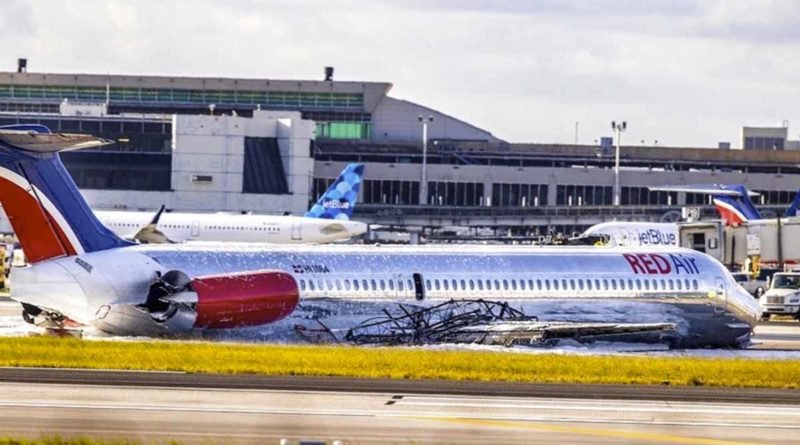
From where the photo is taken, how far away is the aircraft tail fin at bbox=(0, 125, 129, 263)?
141ft

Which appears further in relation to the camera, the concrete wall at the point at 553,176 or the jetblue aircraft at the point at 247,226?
the concrete wall at the point at 553,176

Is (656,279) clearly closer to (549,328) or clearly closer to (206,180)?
(549,328)

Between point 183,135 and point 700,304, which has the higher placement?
point 183,135

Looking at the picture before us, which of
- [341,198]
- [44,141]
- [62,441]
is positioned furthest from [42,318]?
[341,198]

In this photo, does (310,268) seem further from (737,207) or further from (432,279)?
(737,207)

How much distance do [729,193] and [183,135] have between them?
34.6 m

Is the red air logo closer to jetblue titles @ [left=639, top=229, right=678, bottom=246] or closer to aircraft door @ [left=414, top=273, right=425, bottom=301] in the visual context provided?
aircraft door @ [left=414, top=273, right=425, bottom=301]

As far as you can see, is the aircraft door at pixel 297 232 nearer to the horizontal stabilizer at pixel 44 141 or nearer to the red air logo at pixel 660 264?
the red air logo at pixel 660 264

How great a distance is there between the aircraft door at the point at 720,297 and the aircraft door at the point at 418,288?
375 inches

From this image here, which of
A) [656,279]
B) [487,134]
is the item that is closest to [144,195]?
[487,134]

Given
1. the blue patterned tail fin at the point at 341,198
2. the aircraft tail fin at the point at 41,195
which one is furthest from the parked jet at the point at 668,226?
the aircraft tail fin at the point at 41,195

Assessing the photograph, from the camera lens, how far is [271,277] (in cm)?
4616

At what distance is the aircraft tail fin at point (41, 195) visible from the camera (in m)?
42.9

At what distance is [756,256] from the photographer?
95938mm
